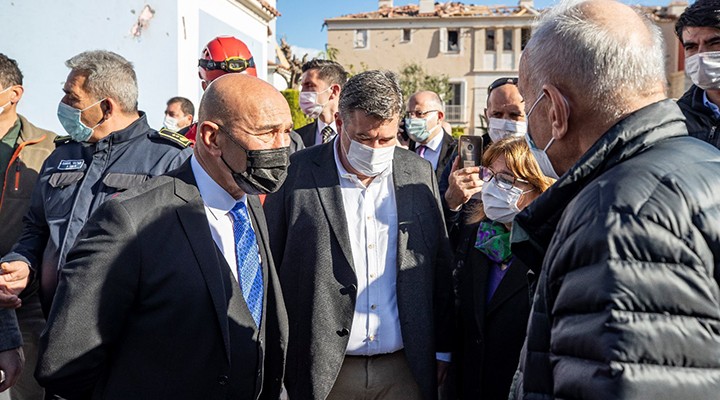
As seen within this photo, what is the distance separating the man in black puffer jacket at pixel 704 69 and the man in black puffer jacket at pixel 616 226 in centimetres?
241

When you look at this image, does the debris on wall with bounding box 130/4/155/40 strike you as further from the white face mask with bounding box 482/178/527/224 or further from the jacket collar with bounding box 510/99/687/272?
the jacket collar with bounding box 510/99/687/272

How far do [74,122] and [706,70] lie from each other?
3689 millimetres

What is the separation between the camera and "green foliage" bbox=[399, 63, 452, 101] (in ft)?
146

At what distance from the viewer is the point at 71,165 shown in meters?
3.35

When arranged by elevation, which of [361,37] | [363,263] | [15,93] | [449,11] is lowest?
[363,263]

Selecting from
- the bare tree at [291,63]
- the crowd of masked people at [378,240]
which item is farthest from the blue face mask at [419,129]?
the bare tree at [291,63]

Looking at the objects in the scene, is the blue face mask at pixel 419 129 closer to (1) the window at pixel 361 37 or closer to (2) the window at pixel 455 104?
(2) the window at pixel 455 104

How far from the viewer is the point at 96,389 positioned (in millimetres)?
2293

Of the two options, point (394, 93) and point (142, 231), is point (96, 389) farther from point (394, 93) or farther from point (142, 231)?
point (394, 93)

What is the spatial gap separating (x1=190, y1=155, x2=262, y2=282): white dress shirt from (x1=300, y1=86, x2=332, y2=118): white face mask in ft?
10.8

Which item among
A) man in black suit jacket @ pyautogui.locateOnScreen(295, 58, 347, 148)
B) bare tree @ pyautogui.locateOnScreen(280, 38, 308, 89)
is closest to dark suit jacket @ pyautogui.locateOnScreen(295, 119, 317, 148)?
man in black suit jacket @ pyautogui.locateOnScreen(295, 58, 347, 148)

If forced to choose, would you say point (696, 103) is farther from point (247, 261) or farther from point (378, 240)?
point (247, 261)

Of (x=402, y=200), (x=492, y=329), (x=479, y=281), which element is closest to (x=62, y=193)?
(x=402, y=200)

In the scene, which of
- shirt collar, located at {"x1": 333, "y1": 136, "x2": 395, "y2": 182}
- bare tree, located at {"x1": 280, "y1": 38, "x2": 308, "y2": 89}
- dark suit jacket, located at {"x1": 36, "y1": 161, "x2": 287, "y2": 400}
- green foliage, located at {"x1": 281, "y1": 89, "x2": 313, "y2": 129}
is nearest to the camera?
dark suit jacket, located at {"x1": 36, "y1": 161, "x2": 287, "y2": 400}
